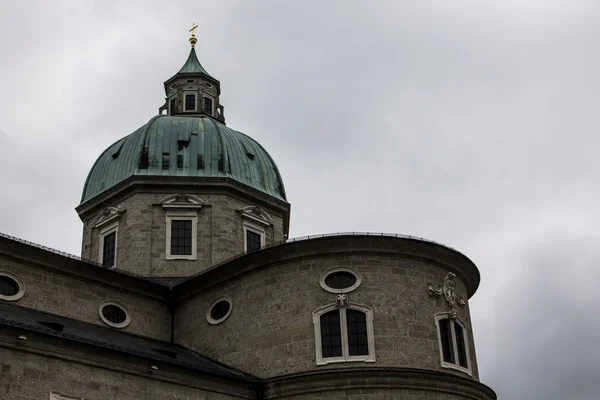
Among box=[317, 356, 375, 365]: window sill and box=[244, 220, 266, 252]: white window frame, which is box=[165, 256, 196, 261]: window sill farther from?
box=[317, 356, 375, 365]: window sill

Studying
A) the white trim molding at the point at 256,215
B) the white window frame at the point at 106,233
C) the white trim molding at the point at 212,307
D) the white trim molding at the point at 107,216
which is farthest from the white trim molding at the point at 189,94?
the white trim molding at the point at 212,307

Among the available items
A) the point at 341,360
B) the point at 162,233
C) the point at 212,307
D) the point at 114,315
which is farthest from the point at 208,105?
the point at 341,360

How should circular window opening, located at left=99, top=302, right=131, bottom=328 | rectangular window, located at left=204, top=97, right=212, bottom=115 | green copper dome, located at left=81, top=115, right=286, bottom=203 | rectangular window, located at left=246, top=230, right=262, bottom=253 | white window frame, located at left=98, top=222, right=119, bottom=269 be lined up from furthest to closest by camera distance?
rectangular window, located at left=204, top=97, right=212, bottom=115 → green copper dome, located at left=81, top=115, right=286, bottom=203 → rectangular window, located at left=246, top=230, right=262, bottom=253 → white window frame, located at left=98, top=222, right=119, bottom=269 → circular window opening, located at left=99, top=302, right=131, bottom=328

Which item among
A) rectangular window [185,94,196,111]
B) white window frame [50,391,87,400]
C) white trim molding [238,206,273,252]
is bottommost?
white window frame [50,391,87,400]

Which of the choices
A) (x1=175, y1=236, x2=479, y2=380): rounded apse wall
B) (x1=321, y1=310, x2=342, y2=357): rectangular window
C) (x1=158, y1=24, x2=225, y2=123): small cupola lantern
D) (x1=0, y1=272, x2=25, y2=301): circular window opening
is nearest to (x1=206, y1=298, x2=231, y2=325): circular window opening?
(x1=175, y1=236, x2=479, y2=380): rounded apse wall

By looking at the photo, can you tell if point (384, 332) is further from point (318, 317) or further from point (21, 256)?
point (21, 256)

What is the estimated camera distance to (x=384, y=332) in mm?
29688

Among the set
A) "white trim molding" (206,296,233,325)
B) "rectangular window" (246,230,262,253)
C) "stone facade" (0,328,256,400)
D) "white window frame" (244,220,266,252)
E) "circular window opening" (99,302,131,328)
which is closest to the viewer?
"stone facade" (0,328,256,400)

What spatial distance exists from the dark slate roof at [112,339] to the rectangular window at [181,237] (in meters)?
5.97

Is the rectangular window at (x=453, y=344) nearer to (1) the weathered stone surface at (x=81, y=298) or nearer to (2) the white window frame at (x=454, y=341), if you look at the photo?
(2) the white window frame at (x=454, y=341)

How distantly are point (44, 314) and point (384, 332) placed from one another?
40.7 feet

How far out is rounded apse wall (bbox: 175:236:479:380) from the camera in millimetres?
29656

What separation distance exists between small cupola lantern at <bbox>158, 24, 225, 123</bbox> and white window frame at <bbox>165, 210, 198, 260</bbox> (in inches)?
326

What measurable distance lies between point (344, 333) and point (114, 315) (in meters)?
9.51
